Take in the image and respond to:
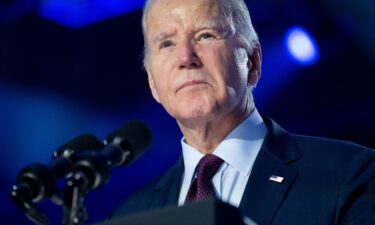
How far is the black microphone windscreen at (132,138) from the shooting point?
1.65 meters

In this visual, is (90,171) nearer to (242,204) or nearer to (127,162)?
(127,162)

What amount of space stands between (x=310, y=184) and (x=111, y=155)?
0.69 m

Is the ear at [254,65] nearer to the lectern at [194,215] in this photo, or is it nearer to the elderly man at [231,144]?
the elderly man at [231,144]

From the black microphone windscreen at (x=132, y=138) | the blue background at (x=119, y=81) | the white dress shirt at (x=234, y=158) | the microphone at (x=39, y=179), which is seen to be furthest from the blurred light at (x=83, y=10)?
the microphone at (x=39, y=179)

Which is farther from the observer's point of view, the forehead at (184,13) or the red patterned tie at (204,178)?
the forehead at (184,13)

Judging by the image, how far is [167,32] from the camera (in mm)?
2279

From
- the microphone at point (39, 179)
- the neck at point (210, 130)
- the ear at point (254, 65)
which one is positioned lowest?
the neck at point (210, 130)

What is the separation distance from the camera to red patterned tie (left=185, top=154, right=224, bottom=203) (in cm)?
215

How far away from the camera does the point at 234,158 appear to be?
2.20 meters

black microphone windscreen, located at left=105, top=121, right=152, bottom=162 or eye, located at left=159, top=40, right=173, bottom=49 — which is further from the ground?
eye, located at left=159, top=40, right=173, bottom=49

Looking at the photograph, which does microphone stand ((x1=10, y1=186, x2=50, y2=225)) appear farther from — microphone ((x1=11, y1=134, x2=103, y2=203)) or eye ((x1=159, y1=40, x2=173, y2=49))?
eye ((x1=159, y1=40, x2=173, y2=49))

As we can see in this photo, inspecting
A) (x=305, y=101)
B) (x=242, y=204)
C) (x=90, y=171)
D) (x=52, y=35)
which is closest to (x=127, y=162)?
(x=90, y=171)

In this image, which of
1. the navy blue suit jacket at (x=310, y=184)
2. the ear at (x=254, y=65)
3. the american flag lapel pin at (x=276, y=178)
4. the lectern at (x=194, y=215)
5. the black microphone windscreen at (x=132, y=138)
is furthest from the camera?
the ear at (x=254, y=65)

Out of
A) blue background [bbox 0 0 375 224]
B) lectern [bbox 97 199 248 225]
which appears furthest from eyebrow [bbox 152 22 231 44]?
blue background [bbox 0 0 375 224]
